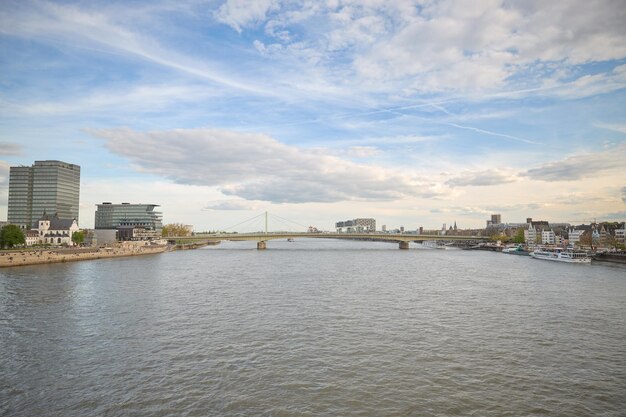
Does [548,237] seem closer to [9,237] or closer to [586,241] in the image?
[586,241]

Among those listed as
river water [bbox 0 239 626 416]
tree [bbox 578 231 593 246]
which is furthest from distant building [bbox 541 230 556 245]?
river water [bbox 0 239 626 416]

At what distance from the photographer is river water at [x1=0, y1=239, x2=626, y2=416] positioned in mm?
15500

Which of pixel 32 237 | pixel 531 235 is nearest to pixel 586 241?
pixel 531 235

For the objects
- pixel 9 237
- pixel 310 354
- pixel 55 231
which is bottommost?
pixel 310 354

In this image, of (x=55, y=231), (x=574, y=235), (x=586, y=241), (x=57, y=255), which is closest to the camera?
(x=57, y=255)

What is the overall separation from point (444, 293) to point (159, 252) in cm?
10658

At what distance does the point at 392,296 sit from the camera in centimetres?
3838

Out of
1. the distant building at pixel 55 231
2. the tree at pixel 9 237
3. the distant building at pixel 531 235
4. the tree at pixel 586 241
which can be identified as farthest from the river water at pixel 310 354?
the distant building at pixel 531 235

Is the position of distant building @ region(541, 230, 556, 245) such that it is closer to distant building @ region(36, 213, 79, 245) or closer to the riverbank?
the riverbank

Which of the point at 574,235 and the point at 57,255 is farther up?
the point at 574,235

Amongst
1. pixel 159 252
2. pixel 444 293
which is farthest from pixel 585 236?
pixel 159 252

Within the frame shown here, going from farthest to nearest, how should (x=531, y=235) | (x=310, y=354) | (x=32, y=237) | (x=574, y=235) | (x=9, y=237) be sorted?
(x=531, y=235)
(x=574, y=235)
(x=32, y=237)
(x=9, y=237)
(x=310, y=354)

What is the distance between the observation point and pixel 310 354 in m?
20.9

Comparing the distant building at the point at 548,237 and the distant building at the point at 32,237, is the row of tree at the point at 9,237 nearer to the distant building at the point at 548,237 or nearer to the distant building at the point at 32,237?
the distant building at the point at 32,237
